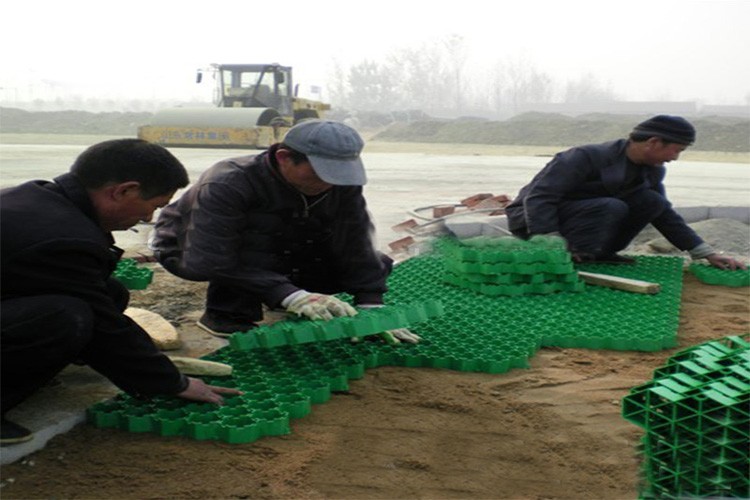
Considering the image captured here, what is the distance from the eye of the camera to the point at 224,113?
2194cm

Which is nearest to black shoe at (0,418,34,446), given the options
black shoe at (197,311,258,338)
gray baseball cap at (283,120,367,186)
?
black shoe at (197,311,258,338)

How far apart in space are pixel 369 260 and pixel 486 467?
156cm

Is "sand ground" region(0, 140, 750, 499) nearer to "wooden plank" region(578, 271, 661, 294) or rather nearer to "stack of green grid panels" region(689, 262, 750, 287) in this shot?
"wooden plank" region(578, 271, 661, 294)

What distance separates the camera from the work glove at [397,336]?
3.66 m

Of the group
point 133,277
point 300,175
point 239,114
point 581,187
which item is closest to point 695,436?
point 300,175

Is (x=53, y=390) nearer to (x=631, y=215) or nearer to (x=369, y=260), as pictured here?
(x=369, y=260)

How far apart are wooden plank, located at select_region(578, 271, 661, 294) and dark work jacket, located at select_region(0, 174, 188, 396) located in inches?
133

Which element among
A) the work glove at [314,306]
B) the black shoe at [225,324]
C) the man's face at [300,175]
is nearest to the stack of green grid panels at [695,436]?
the work glove at [314,306]

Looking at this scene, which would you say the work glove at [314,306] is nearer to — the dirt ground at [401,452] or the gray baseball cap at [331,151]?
the dirt ground at [401,452]

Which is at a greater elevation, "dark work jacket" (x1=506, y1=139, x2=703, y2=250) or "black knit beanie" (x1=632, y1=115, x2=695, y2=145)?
"black knit beanie" (x1=632, y1=115, x2=695, y2=145)

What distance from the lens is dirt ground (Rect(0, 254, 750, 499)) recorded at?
2.28 meters

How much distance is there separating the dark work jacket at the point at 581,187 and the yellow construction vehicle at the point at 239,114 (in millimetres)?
15997

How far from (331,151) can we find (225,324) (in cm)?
110

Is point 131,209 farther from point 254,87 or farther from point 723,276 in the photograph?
point 254,87
